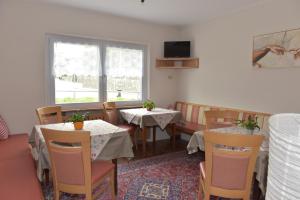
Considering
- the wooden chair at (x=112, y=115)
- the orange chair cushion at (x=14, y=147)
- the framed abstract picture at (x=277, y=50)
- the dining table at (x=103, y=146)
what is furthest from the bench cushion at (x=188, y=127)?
the orange chair cushion at (x=14, y=147)

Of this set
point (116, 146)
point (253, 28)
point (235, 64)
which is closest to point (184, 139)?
point (235, 64)

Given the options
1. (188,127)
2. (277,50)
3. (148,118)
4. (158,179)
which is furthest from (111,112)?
(277,50)

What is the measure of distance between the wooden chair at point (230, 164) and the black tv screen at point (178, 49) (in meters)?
3.29

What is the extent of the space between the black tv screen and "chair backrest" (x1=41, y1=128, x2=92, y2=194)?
3.44 m

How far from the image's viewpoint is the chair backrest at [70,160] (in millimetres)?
1759

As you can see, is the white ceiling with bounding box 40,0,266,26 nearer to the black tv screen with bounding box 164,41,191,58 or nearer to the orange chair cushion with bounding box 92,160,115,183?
the black tv screen with bounding box 164,41,191,58

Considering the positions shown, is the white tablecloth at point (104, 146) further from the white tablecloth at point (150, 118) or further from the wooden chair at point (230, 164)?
the white tablecloth at point (150, 118)

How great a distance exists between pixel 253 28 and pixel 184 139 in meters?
2.64

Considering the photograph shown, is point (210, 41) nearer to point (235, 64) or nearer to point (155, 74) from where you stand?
point (235, 64)

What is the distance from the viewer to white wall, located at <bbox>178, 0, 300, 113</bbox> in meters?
3.19

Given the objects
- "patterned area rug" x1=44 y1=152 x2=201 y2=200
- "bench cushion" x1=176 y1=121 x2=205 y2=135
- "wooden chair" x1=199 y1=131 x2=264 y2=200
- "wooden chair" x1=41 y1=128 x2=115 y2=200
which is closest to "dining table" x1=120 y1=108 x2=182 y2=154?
"bench cushion" x1=176 y1=121 x2=205 y2=135

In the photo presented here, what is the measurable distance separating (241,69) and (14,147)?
141 inches

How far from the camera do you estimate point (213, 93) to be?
14.4 ft

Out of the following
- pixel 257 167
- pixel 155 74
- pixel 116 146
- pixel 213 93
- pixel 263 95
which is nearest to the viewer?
pixel 257 167
